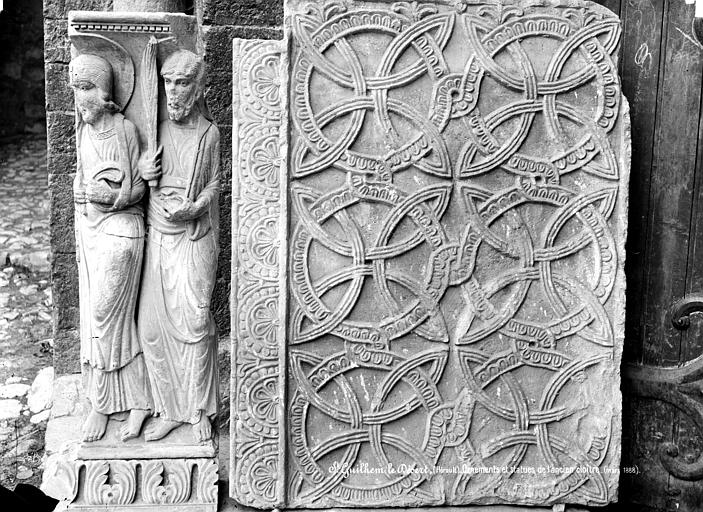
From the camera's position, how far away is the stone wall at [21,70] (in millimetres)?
12266

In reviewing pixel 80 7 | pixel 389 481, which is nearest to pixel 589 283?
pixel 389 481

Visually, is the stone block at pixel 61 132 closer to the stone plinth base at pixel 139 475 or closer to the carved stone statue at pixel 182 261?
the carved stone statue at pixel 182 261

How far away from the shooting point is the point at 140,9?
13.8 ft

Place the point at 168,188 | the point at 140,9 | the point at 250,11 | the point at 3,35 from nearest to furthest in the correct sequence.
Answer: the point at 168,188
the point at 140,9
the point at 250,11
the point at 3,35

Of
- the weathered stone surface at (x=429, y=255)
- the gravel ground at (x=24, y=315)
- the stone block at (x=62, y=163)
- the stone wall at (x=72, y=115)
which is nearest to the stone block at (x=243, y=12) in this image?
the stone wall at (x=72, y=115)

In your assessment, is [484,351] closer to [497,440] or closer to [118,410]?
[497,440]

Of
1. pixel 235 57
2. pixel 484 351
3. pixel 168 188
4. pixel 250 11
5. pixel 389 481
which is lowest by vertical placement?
pixel 389 481

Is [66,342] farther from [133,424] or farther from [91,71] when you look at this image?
[91,71]

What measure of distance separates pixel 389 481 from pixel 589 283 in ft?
3.85

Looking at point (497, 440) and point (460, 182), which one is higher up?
point (460, 182)

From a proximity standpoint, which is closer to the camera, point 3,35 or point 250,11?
point 250,11

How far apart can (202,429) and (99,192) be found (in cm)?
103

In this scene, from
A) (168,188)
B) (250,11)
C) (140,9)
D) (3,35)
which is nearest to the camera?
(168,188)

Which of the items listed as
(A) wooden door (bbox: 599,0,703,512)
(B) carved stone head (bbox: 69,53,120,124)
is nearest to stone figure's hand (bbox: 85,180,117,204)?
(B) carved stone head (bbox: 69,53,120,124)
